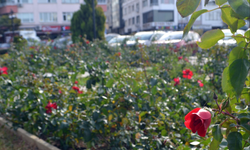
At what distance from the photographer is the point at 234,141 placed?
880mm

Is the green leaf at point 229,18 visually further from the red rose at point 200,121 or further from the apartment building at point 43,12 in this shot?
the apartment building at point 43,12

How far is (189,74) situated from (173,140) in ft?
5.36

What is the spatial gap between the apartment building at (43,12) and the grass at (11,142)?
36881 mm

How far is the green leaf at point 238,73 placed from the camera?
2.42 ft

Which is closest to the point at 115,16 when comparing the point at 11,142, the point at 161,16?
the point at 161,16

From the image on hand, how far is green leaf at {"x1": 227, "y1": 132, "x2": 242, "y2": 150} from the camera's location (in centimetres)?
87

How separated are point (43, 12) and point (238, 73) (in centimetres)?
4154

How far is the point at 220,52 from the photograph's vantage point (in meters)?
4.75

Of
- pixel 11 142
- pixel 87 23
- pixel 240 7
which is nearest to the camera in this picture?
pixel 240 7

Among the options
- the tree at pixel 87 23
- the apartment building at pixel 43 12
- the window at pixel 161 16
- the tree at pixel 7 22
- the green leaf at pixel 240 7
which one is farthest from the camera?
the window at pixel 161 16

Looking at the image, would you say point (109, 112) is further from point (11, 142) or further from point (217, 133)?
point (217, 133)

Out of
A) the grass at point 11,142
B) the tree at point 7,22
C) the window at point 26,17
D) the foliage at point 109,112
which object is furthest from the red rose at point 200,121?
the window at point 26,17

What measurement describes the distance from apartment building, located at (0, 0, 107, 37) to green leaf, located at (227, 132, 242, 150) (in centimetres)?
3937

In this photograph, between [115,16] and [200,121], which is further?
[115,16]
